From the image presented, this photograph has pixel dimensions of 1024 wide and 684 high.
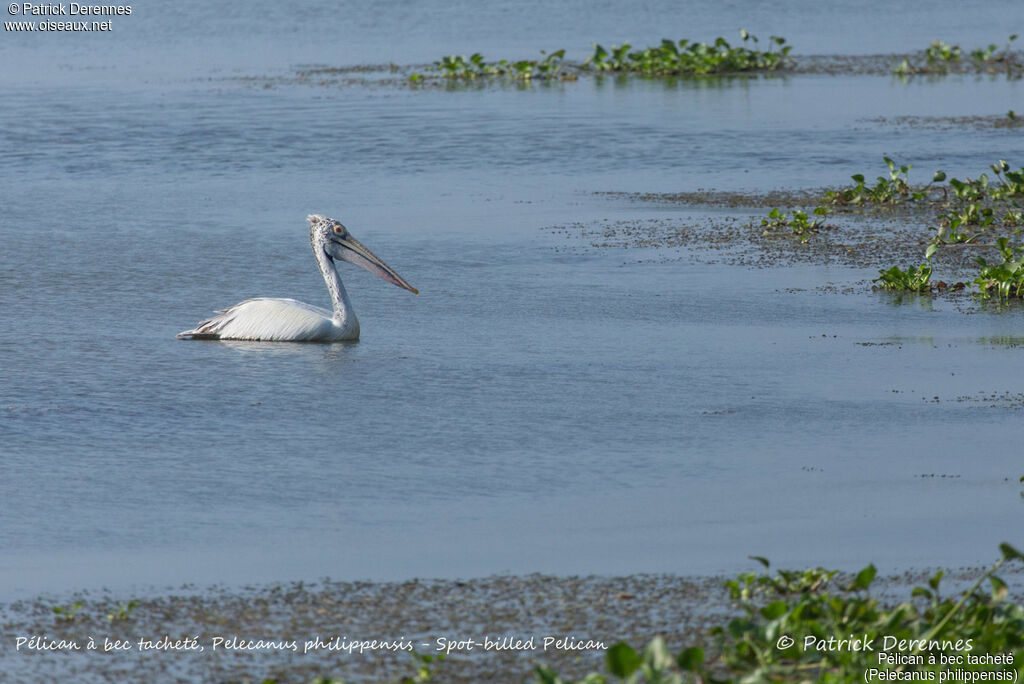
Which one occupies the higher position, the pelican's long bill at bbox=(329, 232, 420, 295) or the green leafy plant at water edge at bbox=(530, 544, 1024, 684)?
the pelican's long bill at bbox=(329, 232, 420, 295)

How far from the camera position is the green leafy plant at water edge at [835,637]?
4.22m

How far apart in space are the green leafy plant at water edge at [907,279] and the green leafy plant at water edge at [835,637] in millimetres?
5884

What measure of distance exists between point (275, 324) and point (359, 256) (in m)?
0.86

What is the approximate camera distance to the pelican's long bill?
10.0 m

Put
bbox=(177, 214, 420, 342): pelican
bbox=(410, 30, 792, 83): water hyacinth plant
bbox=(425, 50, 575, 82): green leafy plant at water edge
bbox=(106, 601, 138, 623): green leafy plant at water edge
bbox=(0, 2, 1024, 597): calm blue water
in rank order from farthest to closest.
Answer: bbox=(410, 30, 792, 83): water hyacinth plant → bbox=(425, 50, 575, 82): green leafy plant at water edge → bbox=(177, 214, 420, 342): pelican → bbox=(0, 2, 1024, 597): calm blue water → bbox=(106, 601, 138, 623): green leafy plant at water edge

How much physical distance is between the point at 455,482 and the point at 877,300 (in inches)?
187

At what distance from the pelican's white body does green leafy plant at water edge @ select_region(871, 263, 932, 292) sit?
12.0ft

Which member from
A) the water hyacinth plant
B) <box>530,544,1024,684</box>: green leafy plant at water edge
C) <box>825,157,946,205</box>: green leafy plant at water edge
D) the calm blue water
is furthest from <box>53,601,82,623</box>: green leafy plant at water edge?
the water hyacinth plant

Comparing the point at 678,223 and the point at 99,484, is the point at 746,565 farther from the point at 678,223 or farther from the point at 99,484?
the point at 678,223

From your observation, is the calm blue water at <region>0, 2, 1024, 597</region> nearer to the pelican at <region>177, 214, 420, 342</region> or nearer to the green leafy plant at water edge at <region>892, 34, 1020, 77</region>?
the pelican at <region>177, 214, 420, 342</region>

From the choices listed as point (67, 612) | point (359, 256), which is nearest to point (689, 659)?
point (67, 612)

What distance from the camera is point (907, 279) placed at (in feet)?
34.6

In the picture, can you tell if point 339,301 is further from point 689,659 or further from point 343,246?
point 689,659

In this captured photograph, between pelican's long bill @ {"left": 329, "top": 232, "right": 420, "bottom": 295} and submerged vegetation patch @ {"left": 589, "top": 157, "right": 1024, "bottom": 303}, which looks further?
submerged vegetation patch @ {"left": 589, "top": 157, "right": 1024, "bottom": 303}
